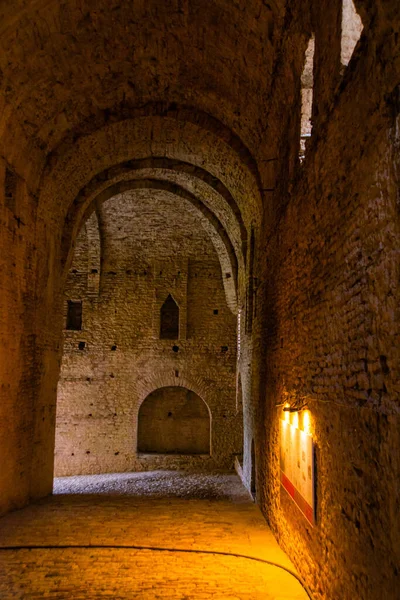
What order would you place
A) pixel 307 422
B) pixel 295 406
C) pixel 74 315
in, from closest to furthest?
pixel 307 422
pixel 295 406
pixel 74 315

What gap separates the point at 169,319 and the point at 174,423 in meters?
3.40

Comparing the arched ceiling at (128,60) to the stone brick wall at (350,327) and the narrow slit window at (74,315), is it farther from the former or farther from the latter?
the narrow slit window at (74,315)

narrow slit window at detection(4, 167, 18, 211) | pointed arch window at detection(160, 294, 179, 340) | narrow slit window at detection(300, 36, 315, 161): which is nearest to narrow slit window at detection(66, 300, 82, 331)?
pointed arch window at detection(160, 294, 179, 340)

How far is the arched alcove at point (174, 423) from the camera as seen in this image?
15125 millimetres

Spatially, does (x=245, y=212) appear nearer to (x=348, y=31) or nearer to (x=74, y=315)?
(x=348, y=31)

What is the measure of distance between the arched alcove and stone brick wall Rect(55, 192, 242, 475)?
31 centimetres

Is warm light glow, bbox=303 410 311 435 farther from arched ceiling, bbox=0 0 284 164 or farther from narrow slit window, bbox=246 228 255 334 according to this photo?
narrow slit window, bbox=246 228 255 334

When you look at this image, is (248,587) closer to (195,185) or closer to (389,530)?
(389,530)

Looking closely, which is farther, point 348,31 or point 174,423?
point 174,423

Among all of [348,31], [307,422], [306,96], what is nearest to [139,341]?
[306,96]

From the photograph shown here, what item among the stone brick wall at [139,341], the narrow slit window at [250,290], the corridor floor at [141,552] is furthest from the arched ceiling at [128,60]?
Result: the stone brick wall at [139,341]

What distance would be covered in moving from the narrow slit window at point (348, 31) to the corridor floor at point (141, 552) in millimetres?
4806


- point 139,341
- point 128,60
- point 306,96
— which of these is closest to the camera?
point 306,96

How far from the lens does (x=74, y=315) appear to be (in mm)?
15508
